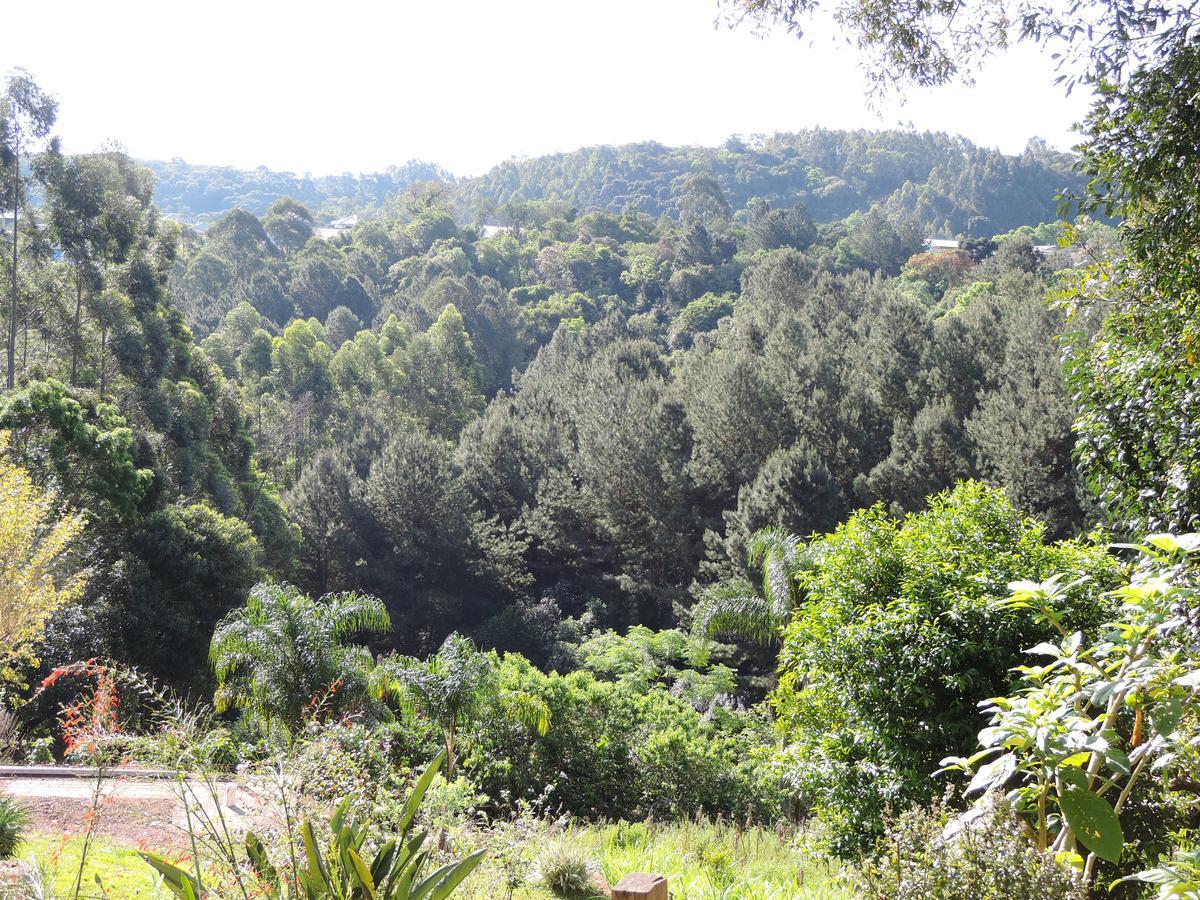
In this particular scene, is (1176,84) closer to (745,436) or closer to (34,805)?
(34,805)

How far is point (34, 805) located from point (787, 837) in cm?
680

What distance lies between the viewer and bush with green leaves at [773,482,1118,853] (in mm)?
5812

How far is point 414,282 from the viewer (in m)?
65.5

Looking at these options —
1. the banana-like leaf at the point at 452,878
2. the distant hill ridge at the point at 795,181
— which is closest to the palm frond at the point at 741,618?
the banana-like leaf at the point at 452,878

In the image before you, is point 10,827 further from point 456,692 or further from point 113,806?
point 456,692

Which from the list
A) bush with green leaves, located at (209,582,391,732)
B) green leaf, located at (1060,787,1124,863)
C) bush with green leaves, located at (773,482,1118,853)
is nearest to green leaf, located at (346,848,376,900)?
green leaf, located at (1060,787,1124,863)

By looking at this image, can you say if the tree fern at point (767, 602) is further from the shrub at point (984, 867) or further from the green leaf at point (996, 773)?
the green leaf at point (996, 773)

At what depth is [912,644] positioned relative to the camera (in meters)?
6.00

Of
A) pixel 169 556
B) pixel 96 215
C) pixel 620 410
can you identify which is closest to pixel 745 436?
pixel 620 410

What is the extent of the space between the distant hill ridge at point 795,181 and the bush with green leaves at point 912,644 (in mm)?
99604

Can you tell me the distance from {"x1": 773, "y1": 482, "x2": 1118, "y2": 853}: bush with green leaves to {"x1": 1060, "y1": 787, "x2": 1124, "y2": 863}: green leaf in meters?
2.74

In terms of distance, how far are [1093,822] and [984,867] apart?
37 cm

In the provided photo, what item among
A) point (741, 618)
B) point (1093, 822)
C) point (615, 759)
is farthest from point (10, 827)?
point (741, 618)

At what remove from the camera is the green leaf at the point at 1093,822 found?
2705mm
